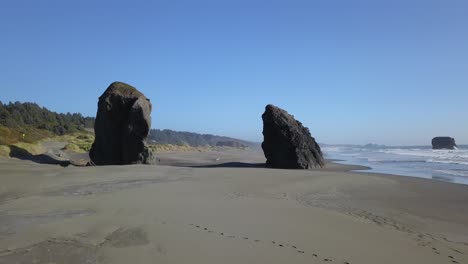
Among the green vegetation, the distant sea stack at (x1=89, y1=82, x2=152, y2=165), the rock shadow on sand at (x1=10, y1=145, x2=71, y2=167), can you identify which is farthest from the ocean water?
the rock shadow on sand at (x1=10, y1=145, x2=71, y2=167)

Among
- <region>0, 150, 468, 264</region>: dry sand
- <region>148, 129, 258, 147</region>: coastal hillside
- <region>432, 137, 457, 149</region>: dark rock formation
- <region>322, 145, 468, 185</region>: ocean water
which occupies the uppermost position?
<region>148, 129, 258, 147</region>: coastal hillside

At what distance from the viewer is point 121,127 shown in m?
22.7

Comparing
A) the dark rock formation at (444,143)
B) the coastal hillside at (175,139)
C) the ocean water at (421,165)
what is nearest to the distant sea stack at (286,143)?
the ocean water at (421,165)

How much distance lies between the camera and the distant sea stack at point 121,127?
2169 centimetres

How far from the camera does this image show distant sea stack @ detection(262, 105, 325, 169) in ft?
80.6

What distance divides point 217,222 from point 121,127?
16.7 m

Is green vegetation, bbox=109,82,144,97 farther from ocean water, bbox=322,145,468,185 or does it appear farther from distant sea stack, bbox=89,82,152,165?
ocean water, bbox=322,145,468,185

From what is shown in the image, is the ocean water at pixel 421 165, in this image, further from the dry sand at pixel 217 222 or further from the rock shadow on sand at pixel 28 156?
the rock shadow on sand at pixel 28 156

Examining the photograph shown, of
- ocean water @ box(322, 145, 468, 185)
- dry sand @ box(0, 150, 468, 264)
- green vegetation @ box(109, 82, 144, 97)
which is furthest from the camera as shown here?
green vegetation @ box(109, 82, 144, 97)

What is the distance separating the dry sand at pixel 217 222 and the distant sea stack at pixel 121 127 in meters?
8.46

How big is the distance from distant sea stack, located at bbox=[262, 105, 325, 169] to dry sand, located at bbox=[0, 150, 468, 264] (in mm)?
11203

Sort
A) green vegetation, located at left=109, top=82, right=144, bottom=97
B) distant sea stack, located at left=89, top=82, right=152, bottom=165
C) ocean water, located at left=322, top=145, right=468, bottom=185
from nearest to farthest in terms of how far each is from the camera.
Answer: ocean water, located at left=322, top=145, right=468, bottom=185 → distant sea stack, located at left=89, top=82, right=152, bottom=165 → green vegetation, located at left=109, top=82, right=144, bottom=97

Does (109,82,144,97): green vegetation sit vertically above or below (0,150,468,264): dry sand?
above

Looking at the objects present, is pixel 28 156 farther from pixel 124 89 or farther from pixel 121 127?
pixel 124 89
